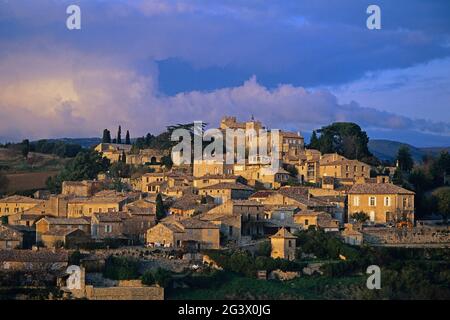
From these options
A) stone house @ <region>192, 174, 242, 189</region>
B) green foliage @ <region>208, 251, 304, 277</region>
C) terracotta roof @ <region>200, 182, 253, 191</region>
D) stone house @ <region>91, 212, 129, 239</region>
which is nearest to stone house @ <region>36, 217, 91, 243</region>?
stone house @ <region>91, 212, 129, 239</region>

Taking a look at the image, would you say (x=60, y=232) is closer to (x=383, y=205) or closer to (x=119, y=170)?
(x=383, y=205)

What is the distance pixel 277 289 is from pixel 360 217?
1003 centimetres

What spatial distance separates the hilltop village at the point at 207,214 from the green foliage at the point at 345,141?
7.44 ft

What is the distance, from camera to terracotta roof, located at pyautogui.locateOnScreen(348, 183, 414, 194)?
46.1 meters

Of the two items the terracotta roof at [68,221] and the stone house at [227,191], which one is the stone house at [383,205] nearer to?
the stone house at [227,191]

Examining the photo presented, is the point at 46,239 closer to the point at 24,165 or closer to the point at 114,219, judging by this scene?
the point at 114,219

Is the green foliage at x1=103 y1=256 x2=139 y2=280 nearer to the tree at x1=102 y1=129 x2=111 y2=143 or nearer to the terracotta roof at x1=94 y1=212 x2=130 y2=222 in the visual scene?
the terracotta roof at x1=94 y1=212 x2=130 y2=222

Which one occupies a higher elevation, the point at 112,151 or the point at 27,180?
the point at 112,151

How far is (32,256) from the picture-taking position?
3809 cm

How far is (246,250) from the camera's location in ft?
131

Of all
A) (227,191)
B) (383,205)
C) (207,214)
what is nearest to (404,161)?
(383,205)
